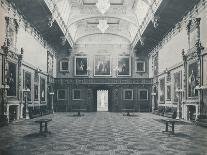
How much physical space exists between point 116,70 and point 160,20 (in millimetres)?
10750

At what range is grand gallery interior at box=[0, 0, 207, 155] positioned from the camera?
27.8 ft

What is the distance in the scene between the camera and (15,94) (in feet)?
48.4

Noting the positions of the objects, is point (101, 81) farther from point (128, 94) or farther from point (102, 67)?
point (128, 94)

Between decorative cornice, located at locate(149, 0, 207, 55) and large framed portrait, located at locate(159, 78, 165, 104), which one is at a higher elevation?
decorative cornice, located at locate(149, 0, 207, 55)

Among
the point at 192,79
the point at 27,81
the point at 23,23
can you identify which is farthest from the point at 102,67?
the point at 192,79

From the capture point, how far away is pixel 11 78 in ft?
46.4

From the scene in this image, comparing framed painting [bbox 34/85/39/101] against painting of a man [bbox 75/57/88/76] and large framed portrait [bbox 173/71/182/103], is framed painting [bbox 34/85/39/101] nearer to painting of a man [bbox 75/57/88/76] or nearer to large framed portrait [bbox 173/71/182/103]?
painting of a man [bbox 75/57/88/76]

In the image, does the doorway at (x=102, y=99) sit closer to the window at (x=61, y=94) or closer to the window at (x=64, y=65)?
the window at (x=64, y=65)

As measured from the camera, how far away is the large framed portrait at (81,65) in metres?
27.9

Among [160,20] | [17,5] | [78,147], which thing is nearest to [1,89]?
[17,5]

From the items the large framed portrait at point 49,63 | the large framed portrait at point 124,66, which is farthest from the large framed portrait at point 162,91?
the large framed portrait at point 49,63

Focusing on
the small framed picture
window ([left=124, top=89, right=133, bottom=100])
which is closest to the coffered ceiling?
the small framed picture

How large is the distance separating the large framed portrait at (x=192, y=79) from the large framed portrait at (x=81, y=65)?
560 inches

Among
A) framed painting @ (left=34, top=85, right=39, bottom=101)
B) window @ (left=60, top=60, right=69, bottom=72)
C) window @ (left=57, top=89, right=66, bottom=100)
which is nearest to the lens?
framed painting @ (left=34, top=85, right=39, bottom=101)
